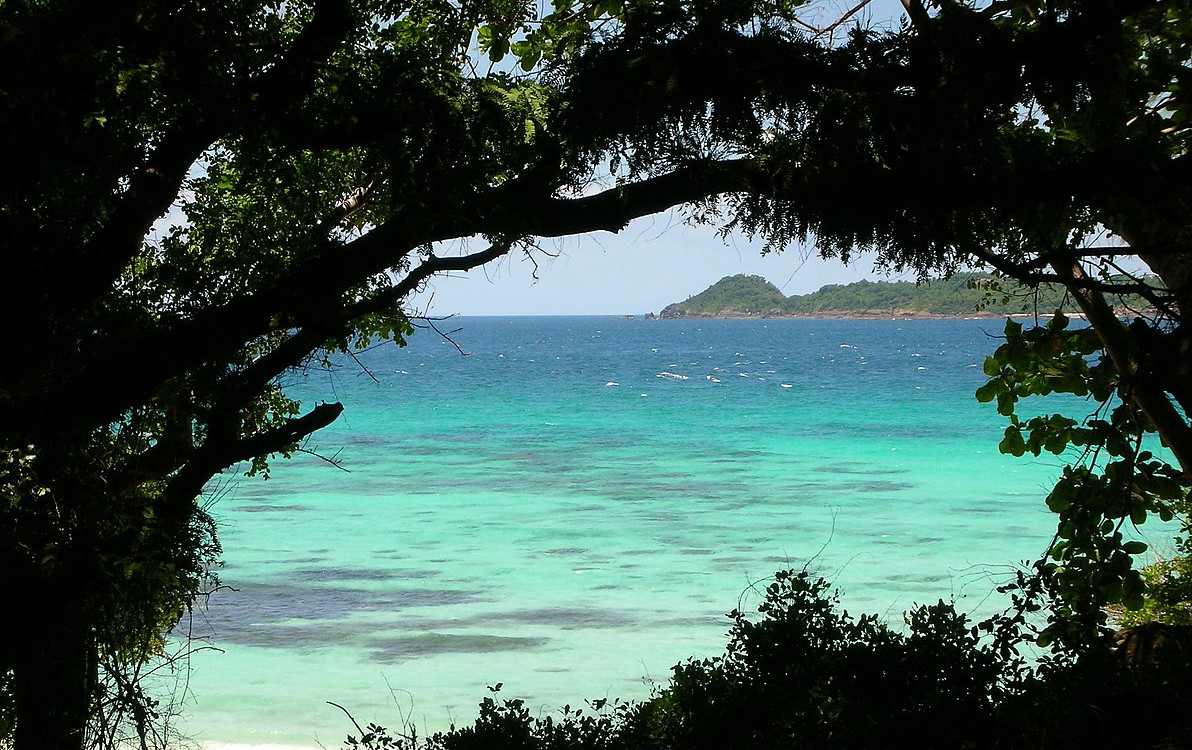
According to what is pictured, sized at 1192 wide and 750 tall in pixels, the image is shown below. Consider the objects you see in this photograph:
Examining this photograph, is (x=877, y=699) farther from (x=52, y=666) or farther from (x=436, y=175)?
(x=52, y=666)

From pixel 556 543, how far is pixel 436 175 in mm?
18746

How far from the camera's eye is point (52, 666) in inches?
191

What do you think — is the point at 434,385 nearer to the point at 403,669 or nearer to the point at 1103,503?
the point at 403,669

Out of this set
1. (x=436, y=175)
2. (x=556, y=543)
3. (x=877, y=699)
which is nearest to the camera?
(x=436, y=175)

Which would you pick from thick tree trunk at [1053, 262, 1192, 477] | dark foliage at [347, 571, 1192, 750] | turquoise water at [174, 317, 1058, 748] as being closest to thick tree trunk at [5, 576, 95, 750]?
dark foliage at [347, 571, 1192, 750]

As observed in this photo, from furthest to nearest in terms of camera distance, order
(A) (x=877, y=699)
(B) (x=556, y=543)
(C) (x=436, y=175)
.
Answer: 1. (B) (x=556, y=543)
2. (A) (x=877, y=699)
3. (C) (x=436, y=175)

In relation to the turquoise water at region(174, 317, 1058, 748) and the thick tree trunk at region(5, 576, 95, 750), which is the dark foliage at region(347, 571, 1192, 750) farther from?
the thick tree trunk at region(5, 576, 95, 750)

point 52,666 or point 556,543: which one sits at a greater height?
point 52,666

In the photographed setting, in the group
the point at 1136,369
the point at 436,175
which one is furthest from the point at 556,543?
the point at 436,175

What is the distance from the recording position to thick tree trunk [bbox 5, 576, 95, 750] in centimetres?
465

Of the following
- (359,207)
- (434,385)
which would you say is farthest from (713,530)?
(434,385)

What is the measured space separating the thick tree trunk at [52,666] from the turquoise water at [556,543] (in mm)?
1869

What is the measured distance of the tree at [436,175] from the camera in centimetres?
368

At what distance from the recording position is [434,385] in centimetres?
6888
